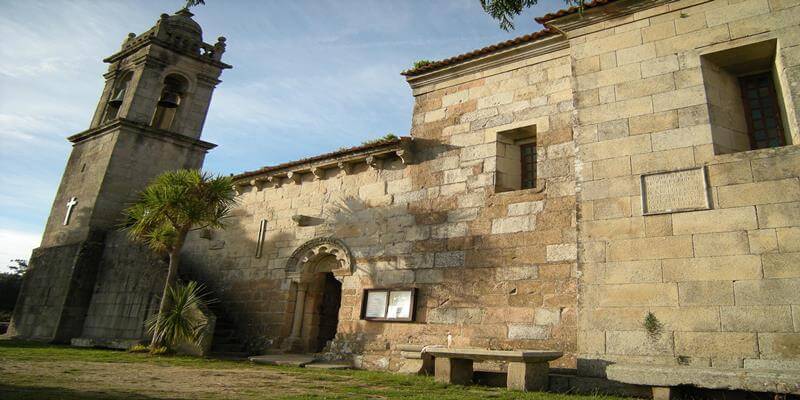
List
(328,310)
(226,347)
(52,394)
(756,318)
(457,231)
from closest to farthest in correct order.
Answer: (52,394), (756,318), (457,231), (226,347), (328,310)

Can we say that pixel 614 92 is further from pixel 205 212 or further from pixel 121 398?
pixel 205 212

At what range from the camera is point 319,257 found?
37.3ft

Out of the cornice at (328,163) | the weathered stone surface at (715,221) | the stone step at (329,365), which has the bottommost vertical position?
the stone step at (329,365)

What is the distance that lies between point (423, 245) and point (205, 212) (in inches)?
201

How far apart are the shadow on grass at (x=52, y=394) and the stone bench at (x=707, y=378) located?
15.5 ft

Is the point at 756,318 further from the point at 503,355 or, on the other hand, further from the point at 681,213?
the point at 503,355

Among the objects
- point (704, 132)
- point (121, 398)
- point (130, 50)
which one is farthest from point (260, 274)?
point (130, 50)

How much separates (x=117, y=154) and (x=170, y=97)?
3.07m

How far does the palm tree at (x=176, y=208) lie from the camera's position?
11.0 metres

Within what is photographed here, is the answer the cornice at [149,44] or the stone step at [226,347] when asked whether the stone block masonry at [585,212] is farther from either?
the cornice at [149,44]

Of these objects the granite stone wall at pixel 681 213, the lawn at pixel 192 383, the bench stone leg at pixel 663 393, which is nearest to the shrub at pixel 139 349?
the lawn at pixel 192 383

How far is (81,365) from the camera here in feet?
25.0

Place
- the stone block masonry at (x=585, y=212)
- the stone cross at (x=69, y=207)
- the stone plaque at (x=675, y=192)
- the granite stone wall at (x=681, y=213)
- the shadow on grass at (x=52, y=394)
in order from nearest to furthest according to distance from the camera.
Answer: the shadow on grass at (x=52, y=394), the granite stone wall at (x=681, y=213), the stone block masonry at (x=585, y=212), the stone plaque at (x=675, y=192), the stone cross at (x=69, y=207)

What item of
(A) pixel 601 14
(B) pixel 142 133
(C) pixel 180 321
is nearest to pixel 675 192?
(A) pixel 601 14
